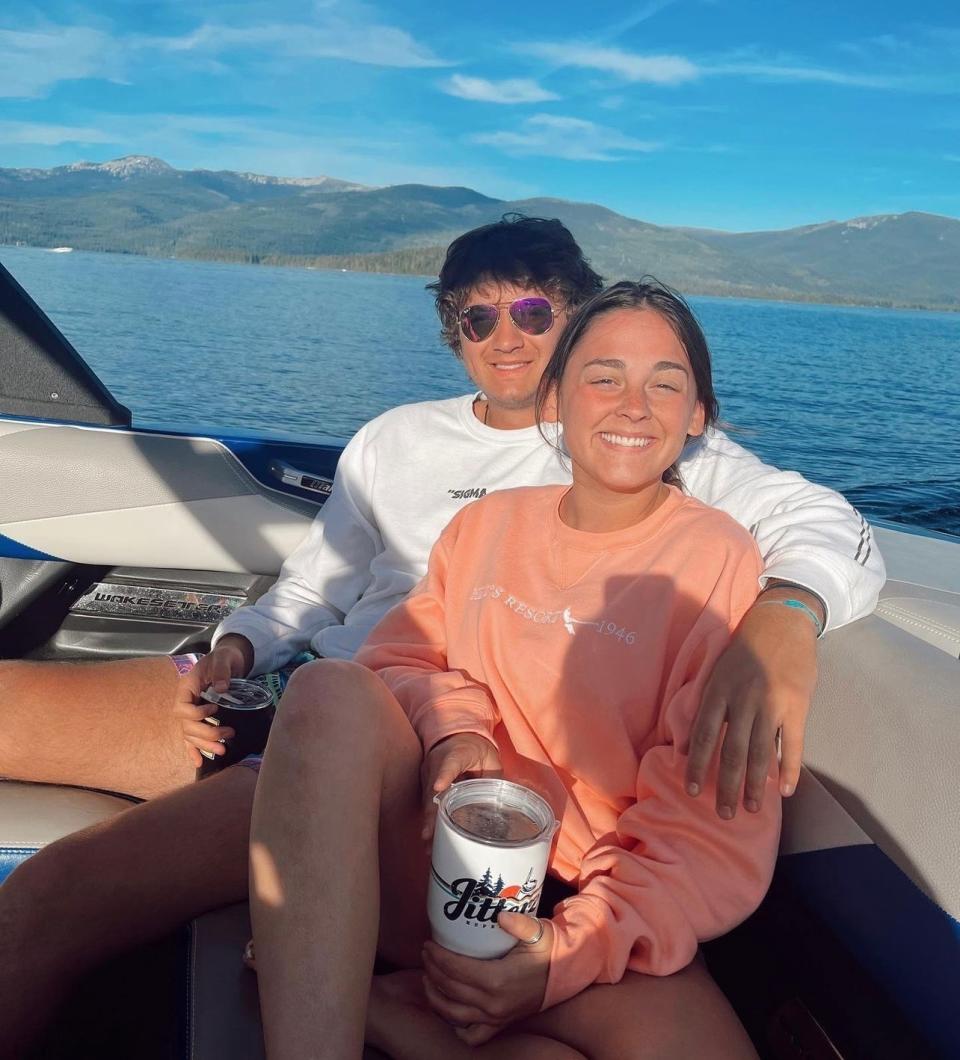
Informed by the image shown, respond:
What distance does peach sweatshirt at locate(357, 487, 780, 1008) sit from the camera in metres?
1.27

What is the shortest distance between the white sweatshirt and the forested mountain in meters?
51.6

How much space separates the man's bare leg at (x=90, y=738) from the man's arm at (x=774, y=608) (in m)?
1.19

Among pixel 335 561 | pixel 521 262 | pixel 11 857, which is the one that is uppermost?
pixel 521 262

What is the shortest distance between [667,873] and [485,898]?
0.91 feet

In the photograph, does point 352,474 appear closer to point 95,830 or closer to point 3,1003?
point 95,830

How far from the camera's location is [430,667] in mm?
1688

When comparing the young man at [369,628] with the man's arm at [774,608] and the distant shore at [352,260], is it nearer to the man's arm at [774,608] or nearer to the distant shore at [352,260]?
the man's arm at [774,608]

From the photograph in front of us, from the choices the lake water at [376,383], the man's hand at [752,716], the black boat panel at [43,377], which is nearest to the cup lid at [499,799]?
the man's hand at [752,716]

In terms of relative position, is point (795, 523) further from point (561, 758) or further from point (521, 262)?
point (521, 262)

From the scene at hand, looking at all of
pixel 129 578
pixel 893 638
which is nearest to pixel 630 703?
pixel 893 638

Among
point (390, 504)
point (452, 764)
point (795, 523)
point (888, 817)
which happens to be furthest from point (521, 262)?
point (888, 817)

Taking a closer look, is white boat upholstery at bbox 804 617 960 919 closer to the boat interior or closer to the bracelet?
the boat interior

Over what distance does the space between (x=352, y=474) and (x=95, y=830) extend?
112 cm

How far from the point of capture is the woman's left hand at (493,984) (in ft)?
A: 3.86
